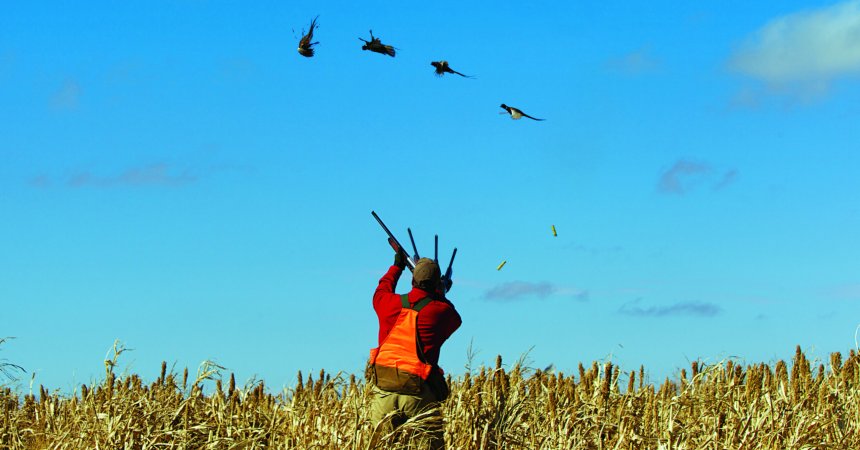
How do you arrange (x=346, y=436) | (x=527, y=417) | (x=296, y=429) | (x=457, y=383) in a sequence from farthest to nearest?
(x=457, y=383), (x=527, y=417), (x=296, y=429), (x=346, y=436)

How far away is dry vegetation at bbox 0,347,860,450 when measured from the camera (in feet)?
33.4

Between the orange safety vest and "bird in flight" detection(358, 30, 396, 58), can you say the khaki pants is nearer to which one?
the orange safety vest

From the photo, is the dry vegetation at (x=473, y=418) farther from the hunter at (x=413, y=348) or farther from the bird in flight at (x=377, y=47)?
the bird in flight at (x=377, y=47)

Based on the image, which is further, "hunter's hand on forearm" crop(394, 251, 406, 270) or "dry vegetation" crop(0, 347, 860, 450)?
"hunter's hand on forearm" crop(394, 251, 406, 270)

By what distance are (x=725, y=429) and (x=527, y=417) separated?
8.03 ft

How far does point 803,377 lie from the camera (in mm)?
14469

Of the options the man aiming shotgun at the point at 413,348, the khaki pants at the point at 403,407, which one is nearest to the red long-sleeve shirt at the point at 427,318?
the man aiming shotgun at the point at 413,348

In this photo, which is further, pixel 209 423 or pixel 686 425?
pixel 209 423

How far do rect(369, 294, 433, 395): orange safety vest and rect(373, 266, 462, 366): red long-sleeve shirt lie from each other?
0.06 meters

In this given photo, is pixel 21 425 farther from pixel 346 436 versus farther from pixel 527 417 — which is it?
pixel 527 417

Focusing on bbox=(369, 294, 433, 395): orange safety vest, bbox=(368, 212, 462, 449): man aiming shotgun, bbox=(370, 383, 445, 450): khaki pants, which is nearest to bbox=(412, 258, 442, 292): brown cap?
bbox=(368, 212, 462, 449): man aiming shotgun

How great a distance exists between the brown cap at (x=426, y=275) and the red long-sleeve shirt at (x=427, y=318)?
7 centimetres

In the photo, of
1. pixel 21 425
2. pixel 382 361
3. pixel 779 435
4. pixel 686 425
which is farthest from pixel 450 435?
pixel 21 425

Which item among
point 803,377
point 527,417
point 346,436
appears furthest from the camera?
point 803,377
